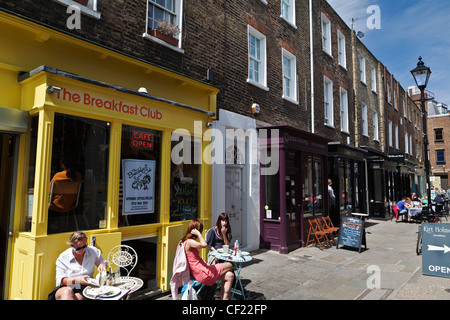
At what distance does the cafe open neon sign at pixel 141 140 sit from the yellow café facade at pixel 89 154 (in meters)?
0.02

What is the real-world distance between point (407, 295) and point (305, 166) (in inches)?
216

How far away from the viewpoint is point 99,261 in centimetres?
422

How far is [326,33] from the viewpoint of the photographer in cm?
1456

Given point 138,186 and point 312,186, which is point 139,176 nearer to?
point 138,186

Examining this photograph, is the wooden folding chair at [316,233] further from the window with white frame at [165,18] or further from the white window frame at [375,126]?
the white window frame at [375,126]

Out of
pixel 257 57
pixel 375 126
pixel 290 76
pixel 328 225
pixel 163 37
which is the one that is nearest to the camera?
pixel 163 37

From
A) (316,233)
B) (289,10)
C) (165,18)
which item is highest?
(289,10)

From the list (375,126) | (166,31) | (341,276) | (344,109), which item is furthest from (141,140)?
(375,126)

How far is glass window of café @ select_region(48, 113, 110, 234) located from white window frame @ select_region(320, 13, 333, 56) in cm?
1223

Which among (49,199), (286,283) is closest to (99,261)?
(49,199)

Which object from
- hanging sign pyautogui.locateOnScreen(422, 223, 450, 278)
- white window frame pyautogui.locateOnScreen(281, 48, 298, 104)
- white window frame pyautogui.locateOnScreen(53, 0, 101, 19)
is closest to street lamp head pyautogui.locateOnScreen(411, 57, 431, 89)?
white window frame pyautogui.locateOnScreen(281, 48, 298, 104)

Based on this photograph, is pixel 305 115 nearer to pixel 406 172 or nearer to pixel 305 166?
pixel 305 166

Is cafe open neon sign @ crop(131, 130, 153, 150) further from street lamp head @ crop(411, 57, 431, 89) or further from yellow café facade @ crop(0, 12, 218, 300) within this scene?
street lamp head @ crop(411, 57, 431, 89)

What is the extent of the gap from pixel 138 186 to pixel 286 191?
201 inches
